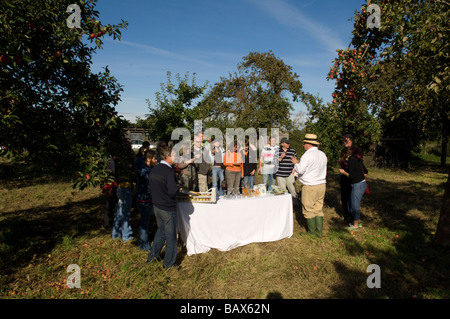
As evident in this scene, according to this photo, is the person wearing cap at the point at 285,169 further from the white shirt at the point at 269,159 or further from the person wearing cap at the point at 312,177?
the person wearing cap at the point at 312,177

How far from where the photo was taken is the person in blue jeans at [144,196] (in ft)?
16.2

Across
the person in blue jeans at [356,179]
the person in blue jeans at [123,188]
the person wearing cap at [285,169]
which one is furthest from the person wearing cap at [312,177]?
the person in blue jeans at [123,188]

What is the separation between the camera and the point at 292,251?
5055mm

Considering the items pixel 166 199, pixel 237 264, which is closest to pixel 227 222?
pixel 237 264

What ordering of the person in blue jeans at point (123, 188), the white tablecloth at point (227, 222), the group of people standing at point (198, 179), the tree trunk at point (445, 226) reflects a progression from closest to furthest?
the group of people standing at point (198, 179)
the person in blue jeans at point (123, 188)
the white tablecloth at point (227, 222)
the tree trunk at point (445, 226)

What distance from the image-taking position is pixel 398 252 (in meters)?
5.04

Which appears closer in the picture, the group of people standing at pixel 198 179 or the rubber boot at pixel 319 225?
the group of people standing at pixel 198 179

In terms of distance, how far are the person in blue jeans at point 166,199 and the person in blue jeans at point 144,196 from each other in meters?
0.73

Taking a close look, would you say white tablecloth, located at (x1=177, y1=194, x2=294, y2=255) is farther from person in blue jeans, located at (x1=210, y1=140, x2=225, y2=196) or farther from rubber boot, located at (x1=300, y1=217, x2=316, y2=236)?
person in blue jeans, located at (x1=210, y1=140, x2=225, y2=196)

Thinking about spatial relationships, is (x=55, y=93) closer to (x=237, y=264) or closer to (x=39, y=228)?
(x=237, y=264)

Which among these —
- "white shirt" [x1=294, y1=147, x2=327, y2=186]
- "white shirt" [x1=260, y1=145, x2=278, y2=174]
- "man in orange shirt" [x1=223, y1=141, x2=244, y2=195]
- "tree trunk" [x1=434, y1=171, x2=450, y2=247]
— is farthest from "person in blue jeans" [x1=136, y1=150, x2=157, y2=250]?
"tree trunk" [x1=434, y1=171, x2=450, y2=247]

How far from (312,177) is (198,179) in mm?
3834

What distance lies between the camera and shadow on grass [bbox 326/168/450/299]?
152 inches
